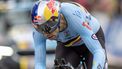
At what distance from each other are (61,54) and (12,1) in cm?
848

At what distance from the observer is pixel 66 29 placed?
7355 millimetres

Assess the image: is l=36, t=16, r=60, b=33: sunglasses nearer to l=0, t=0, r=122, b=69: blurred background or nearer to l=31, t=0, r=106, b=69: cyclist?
l=31, t=0, r=106, b=69: cyclist

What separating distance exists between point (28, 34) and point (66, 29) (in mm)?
6068

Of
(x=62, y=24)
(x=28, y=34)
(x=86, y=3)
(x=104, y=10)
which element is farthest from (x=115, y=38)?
(x=62, y=24)

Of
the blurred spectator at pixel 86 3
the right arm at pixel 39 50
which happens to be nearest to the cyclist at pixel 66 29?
the right arm at pixel 39 50

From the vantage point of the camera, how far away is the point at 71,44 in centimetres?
786

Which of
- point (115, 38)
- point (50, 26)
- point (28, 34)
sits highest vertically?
point (28, 34)

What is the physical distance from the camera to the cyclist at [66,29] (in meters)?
7.00

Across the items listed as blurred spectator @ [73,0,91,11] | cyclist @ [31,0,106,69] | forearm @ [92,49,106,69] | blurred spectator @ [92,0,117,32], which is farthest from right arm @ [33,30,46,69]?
blurred spectator @ [73,0,91,11]

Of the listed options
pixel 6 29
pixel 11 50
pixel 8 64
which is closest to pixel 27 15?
pixel 6 29

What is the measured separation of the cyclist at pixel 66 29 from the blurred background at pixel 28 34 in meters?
2.21

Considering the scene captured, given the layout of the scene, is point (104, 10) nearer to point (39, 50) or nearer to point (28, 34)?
point (28, 34)

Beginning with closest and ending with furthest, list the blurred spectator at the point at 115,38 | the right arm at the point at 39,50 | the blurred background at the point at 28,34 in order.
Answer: the right arm at the point at 39,50
the blurred background at the point at 28,34
the blurred spectator at the point at 115,38

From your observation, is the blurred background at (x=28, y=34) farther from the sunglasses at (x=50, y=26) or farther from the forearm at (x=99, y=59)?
the forearm at (x=99, y=59)
